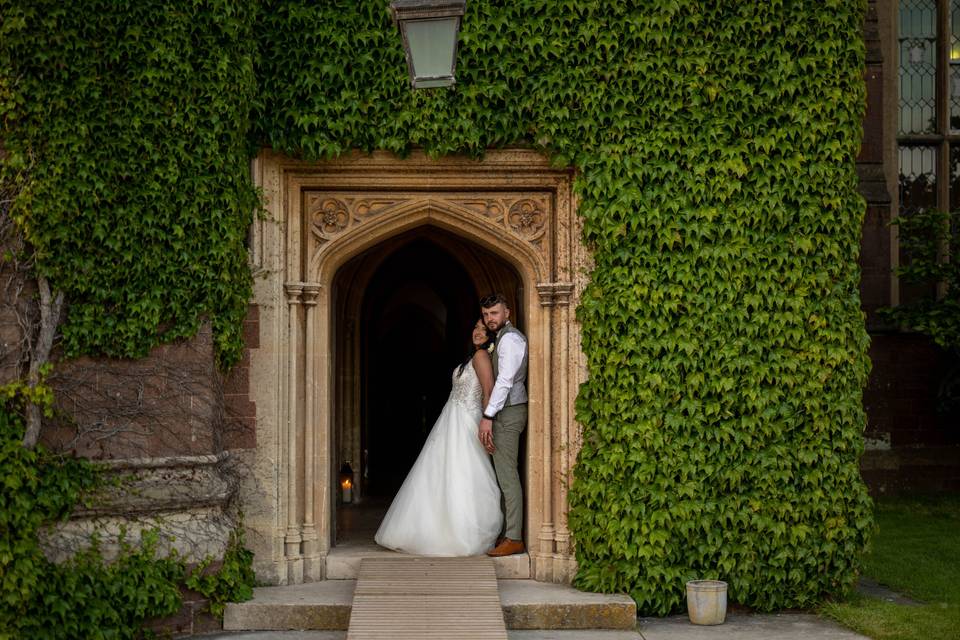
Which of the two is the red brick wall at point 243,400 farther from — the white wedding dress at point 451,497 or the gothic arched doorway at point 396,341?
the white wedding dress at point 451,497

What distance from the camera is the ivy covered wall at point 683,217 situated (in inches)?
279

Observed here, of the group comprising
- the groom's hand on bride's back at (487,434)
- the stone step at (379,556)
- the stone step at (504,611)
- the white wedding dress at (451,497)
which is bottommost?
the stone step at (504,611)

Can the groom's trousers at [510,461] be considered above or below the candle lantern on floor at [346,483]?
above

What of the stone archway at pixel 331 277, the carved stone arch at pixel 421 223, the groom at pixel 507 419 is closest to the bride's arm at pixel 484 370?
the groom at pixel 507 419

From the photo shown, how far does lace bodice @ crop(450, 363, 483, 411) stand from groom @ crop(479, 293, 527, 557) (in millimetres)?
267

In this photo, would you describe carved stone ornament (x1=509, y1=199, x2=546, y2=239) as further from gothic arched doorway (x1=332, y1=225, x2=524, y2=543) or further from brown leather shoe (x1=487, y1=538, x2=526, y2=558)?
brown leather shoe (x1=487, y1=538, x2=526, y2=558)

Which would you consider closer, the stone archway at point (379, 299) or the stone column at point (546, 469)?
the stone column at point (546, 469)

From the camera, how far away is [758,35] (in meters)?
7.17

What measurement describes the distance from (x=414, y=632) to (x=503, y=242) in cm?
299

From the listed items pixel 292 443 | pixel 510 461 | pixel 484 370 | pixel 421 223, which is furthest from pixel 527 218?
pixel 292 443

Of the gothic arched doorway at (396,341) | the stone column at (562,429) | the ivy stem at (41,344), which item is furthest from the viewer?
the gothic arched doorway at (396,341)

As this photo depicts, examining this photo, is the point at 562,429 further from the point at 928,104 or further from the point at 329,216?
the point at 928,104

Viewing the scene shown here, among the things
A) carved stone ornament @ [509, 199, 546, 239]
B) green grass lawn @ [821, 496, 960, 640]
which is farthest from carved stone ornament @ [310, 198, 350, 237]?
green grass lawn @ [821, 496, 960, 640]

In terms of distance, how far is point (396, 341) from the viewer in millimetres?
22000
